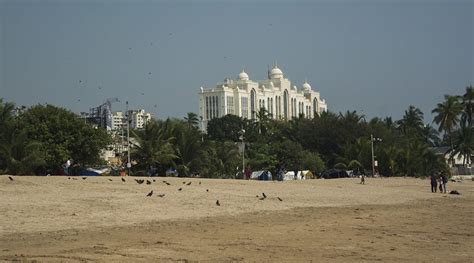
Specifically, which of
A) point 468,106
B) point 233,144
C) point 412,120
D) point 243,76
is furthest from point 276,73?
point 233,144

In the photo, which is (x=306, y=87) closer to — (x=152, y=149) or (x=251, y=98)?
(x=251, y=98)

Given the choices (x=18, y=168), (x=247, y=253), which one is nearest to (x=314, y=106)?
(x=18, y=168)

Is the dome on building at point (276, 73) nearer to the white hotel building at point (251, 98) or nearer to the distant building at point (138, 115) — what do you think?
the white hotel building at point (251, 98)

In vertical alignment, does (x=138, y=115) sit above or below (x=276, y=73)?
below

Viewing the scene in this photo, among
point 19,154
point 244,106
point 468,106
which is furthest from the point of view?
point 244,106

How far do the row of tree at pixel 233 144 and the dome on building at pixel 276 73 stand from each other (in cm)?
3551

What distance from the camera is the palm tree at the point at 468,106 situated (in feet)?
284

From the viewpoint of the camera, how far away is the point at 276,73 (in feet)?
472

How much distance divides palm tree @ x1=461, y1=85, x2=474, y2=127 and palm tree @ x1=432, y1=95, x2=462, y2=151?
1.28m

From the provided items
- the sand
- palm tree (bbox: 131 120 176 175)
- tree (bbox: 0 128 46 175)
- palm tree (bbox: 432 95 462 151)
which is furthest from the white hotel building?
the sand

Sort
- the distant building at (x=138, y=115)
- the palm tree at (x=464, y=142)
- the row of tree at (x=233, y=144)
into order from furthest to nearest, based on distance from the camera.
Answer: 1. the palm tree at (x=464, y=142)
2. the distant building at (x=138, y=115)
3. the row of tree at (x=233, y=144)

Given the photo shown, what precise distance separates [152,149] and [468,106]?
5535 centimetres

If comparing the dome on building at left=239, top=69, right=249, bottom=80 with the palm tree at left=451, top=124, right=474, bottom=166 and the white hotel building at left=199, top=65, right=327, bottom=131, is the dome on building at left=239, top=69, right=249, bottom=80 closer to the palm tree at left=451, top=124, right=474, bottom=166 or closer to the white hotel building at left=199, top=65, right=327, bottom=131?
the white hotel building at left=199, top=65, right=327, bottom=131

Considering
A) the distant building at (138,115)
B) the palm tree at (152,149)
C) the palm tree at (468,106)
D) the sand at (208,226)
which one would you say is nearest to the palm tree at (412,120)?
the palm tree at (468,106)
